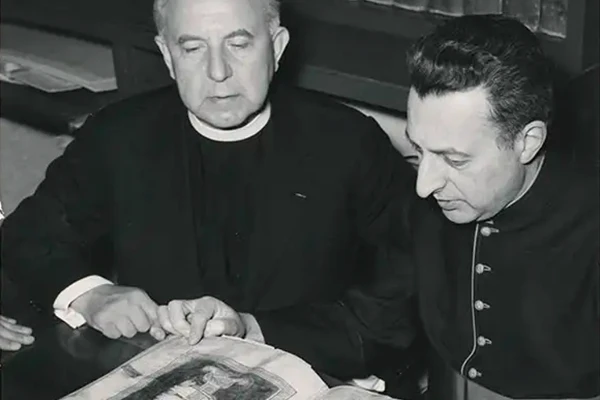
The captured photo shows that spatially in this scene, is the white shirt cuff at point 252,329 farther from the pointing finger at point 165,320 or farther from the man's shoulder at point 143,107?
the man's shoulder at point 143,107

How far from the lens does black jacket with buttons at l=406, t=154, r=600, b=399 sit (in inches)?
56.7

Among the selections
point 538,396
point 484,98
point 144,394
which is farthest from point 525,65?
point 144,394

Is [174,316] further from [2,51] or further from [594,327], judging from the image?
[2,51]

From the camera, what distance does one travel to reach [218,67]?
5.24 feet

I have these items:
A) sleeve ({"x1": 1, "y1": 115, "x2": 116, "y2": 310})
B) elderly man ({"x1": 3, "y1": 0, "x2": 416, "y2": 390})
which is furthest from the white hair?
sleeve ({"x1": 1, "y1": 115, "x2": 116, "y2": 310})

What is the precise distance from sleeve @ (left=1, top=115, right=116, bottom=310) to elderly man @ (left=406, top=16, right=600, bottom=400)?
0.59m

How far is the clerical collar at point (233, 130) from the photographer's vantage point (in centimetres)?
177

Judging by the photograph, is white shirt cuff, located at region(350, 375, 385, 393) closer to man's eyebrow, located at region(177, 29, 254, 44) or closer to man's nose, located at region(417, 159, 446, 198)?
man's nose, located at region(417, 159, 446, 198)

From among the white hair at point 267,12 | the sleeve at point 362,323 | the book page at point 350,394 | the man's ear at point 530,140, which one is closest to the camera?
the book page at point 350,394

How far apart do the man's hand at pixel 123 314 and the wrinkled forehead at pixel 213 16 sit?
0.43m

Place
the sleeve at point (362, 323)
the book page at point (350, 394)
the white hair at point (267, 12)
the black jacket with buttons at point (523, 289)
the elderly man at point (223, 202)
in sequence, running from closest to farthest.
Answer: the book page at point (350, 394) → the black jacket with buttons at point (523, 289) → the sleeve at point (362, 323) → the white hair at point (267, 12) → the elderly man at point (223, 202)

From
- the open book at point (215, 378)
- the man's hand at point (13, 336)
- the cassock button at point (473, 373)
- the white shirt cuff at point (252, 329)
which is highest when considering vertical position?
the open book at point (215, 378)

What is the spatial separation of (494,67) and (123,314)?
25.1 inches

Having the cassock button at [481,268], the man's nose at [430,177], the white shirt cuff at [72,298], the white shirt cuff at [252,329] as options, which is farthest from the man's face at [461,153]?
the white shirt cuff at [72,298]
